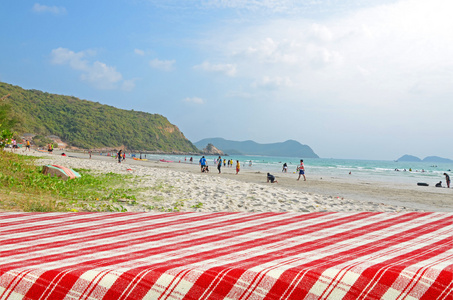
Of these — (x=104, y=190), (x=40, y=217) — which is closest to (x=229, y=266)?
(x=40, y=217)

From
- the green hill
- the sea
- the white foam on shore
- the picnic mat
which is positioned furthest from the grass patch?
the green hill

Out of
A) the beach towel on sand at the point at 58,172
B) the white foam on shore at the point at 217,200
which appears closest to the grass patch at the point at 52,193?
the beach towel on sand at the point at 58,172

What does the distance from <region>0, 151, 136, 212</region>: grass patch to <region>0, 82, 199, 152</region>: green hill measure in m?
88.0

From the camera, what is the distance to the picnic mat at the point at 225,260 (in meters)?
1.14

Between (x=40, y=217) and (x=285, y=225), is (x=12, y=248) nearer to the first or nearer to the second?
(x=40, y=217)

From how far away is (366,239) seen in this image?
1.73 meters

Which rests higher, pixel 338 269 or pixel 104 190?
pixel 338 269

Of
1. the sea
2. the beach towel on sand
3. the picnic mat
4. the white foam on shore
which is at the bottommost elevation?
the sea

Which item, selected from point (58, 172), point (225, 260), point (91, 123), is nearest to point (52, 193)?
point (58, 172)

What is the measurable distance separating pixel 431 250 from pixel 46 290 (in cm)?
147

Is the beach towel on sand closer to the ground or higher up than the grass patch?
higher up

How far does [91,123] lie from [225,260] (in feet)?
427

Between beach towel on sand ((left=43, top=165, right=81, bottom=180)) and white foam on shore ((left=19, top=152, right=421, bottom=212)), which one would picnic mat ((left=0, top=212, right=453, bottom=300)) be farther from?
beach towel on sand ((left=43, top=165, right=81, bottom=180))

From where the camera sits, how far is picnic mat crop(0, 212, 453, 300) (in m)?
1.14
